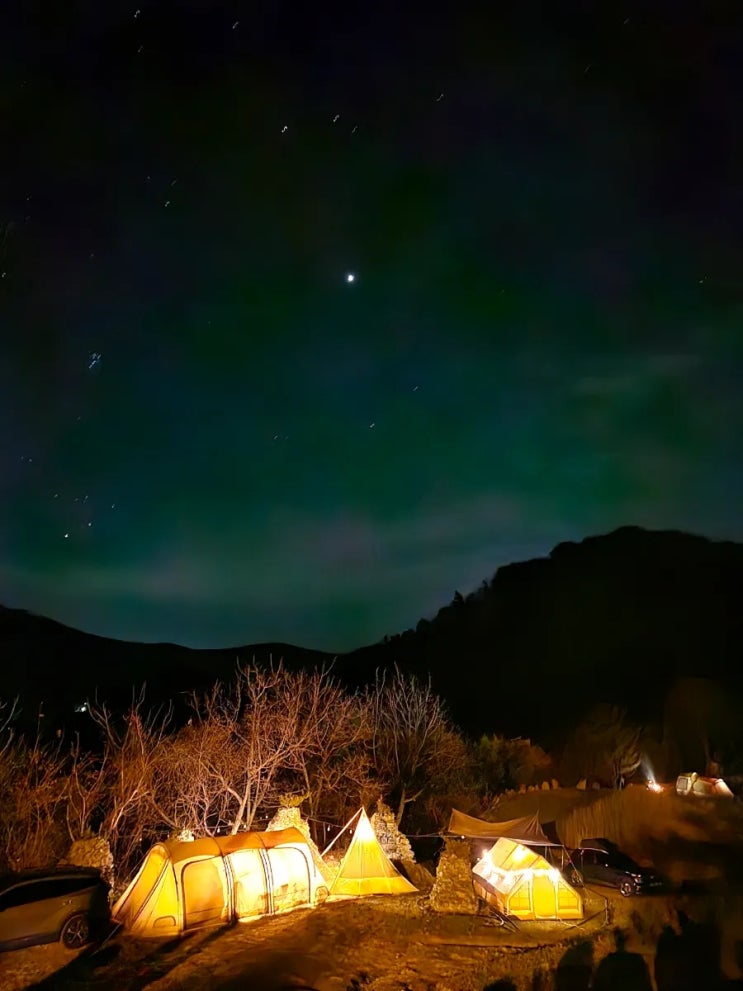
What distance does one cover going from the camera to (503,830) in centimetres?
1833

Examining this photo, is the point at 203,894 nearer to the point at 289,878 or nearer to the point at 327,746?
the point at 289,878

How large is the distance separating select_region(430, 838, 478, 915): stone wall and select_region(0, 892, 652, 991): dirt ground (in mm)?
421

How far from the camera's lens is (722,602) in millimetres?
70875

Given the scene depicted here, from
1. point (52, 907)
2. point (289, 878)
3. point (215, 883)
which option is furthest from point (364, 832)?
point (52, 907)

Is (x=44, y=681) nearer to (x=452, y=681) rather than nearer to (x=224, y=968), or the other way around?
(x=452, y=681)

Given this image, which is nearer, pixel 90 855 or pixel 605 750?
pixel 90 855

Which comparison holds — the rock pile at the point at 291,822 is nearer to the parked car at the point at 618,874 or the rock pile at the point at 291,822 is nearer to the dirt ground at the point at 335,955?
the dirt ground at the point at 335,955

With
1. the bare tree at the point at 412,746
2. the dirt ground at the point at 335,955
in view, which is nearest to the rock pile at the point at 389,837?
the dirt ground at the point at 335,955

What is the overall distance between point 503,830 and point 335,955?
21.2ft

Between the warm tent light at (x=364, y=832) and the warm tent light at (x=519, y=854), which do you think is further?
the warm tent light at (x=364, y=832)

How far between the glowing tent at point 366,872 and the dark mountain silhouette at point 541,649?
3862cm

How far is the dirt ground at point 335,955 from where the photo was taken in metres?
11.6

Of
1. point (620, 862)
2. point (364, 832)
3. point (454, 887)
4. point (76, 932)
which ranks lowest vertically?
point (620, 862)

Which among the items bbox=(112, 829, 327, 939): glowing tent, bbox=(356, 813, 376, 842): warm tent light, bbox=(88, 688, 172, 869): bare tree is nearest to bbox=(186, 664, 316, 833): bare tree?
bbox=(88, 688, 172, 869): bare tree
